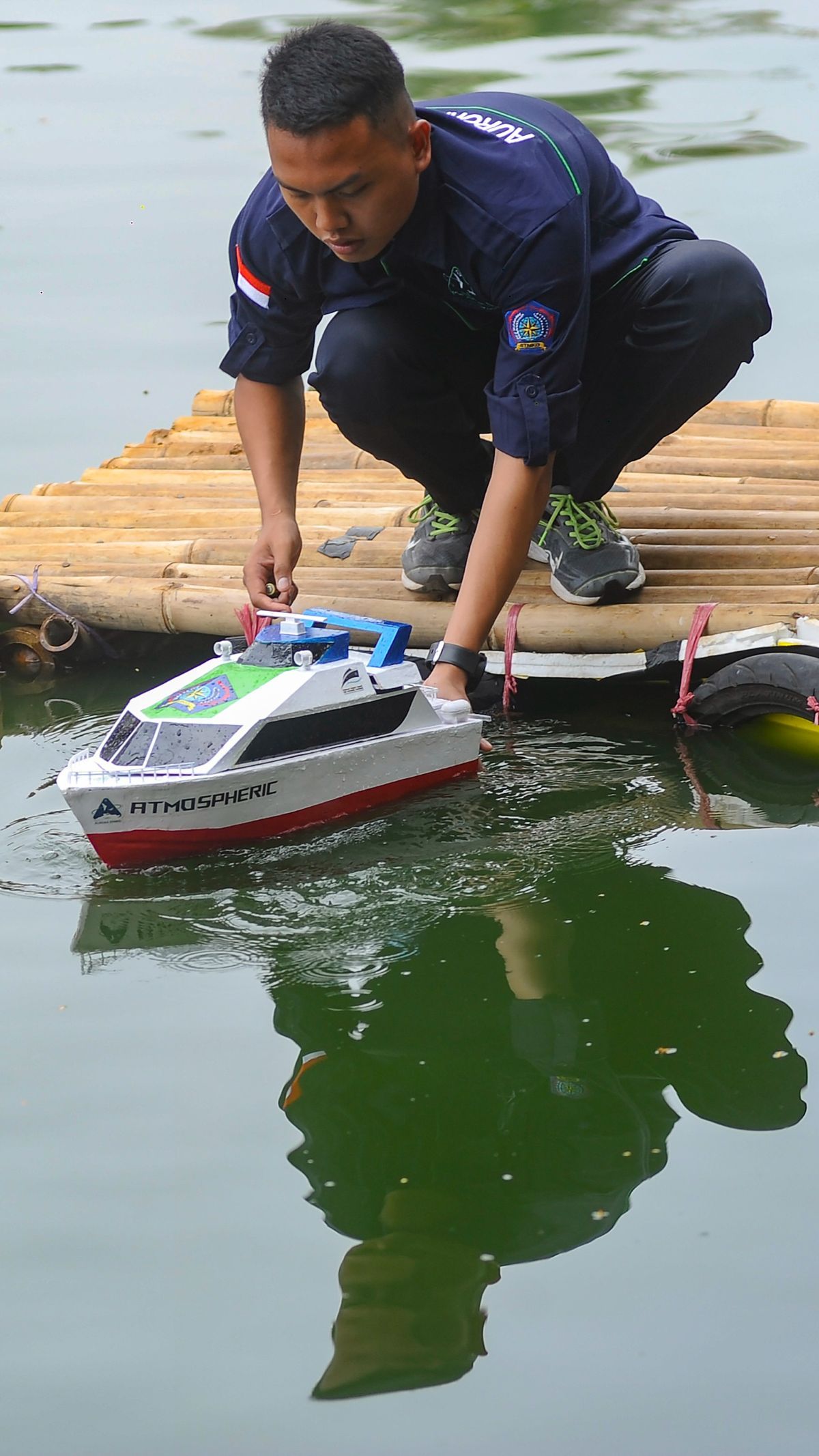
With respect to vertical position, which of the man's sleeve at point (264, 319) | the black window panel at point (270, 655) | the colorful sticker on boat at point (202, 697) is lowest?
the colorful sticker on boat at point (202, 697)

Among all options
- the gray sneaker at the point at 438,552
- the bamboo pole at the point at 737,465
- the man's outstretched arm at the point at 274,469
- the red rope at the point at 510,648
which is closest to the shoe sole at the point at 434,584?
the gray sneaker at the point at 438,552

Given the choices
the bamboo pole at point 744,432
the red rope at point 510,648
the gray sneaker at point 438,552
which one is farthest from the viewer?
the bamboo pole at point 744,432

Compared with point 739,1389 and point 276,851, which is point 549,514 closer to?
point 276,851

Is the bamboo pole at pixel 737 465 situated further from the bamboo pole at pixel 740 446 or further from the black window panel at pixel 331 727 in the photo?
the black window panel at pixel 331 727

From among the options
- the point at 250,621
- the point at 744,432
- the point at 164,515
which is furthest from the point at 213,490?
the point at 744,432

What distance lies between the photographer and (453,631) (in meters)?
2.27

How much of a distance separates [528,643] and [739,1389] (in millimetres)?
1550

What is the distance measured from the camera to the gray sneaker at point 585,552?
2.63 meters

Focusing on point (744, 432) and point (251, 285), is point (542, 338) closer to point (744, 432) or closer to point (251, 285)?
point (251, 285)

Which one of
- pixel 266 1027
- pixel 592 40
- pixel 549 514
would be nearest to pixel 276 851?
pixel 266 1027

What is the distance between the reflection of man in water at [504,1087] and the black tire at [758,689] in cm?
47

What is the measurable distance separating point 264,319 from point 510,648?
0.69 m

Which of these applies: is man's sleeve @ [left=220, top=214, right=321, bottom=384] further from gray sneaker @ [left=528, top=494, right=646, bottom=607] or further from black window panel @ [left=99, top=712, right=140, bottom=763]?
black window panel @ [left=99, top=712, right=140, bottom=763]

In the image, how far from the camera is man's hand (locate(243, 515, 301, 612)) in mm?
2467
